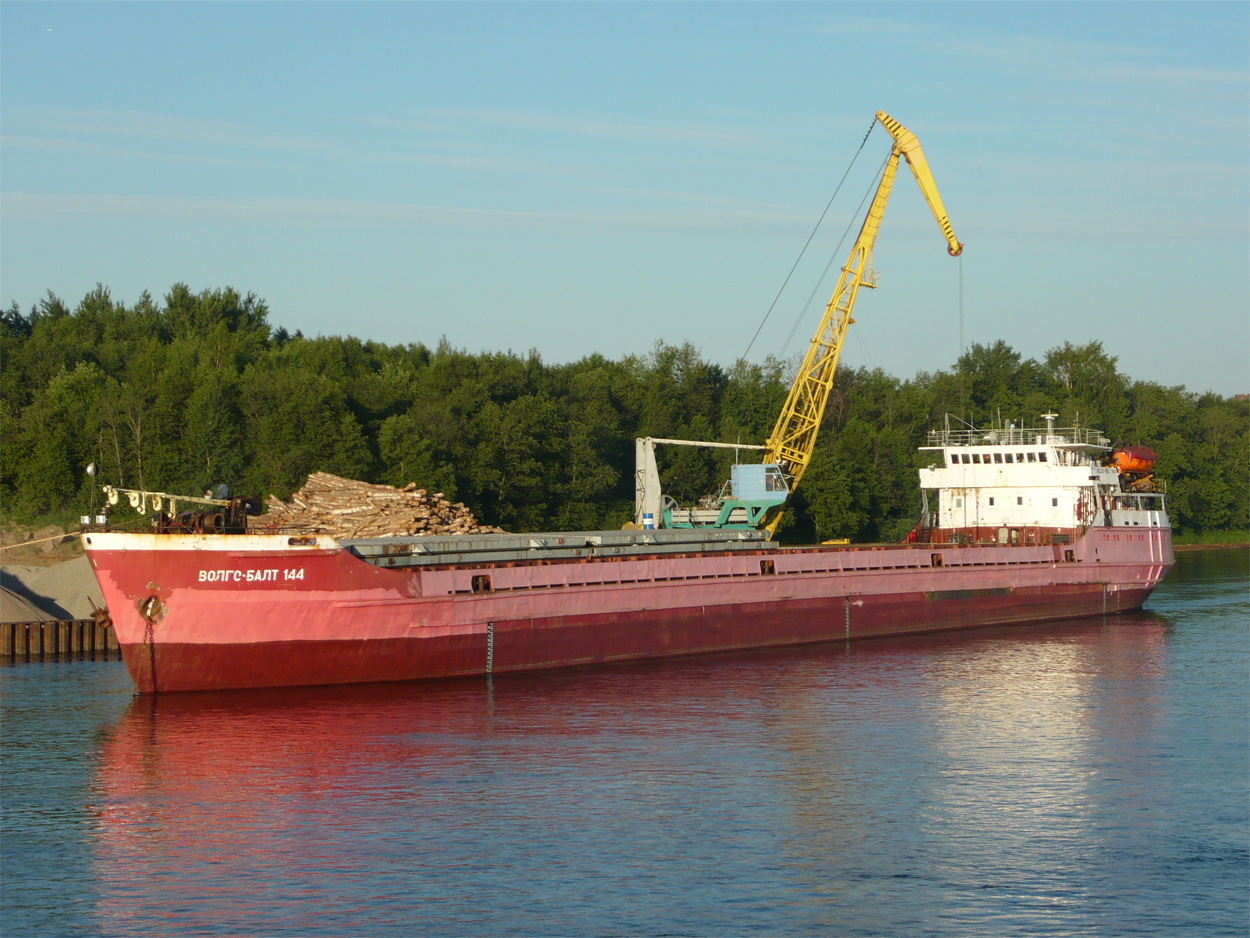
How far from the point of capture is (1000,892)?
17.4 m

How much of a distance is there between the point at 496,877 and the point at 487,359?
71.1 m

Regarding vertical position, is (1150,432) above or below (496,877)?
above

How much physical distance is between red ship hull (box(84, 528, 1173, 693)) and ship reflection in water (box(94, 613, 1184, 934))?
1061mm

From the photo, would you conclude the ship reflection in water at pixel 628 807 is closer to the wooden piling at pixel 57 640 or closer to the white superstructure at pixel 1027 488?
the wooden piling at pixel 57 640

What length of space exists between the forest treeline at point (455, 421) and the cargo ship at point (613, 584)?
66.1 feet

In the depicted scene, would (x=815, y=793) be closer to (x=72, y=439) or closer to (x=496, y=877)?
(x=496, y=877)

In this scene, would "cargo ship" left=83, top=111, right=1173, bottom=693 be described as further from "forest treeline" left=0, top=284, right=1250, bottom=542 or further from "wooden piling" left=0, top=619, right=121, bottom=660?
"forest treeline" left=0, top=284, right=1250, bottom=542

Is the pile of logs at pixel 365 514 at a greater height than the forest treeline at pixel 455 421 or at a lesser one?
lesser

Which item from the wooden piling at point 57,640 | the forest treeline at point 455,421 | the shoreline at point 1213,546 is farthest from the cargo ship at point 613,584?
the shoreline at point 1213,546

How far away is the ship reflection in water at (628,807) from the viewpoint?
56.2ft

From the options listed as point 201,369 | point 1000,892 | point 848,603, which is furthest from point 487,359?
point 1000,892

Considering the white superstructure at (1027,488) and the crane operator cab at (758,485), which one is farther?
the crane operator cab at (758,485)

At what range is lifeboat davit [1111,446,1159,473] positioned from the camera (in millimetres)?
53594

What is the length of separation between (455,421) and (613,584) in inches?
1531
